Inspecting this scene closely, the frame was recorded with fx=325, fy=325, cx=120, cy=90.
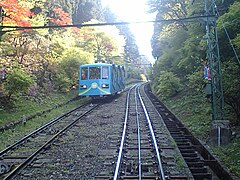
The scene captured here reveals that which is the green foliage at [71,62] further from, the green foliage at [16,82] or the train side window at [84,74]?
the green foliage at [16,82]

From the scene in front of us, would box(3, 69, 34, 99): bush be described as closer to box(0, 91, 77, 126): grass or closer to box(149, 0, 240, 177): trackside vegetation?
box(0, 91, 77, 126): grass

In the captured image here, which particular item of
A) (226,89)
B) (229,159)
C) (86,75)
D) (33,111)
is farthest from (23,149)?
(86,75)

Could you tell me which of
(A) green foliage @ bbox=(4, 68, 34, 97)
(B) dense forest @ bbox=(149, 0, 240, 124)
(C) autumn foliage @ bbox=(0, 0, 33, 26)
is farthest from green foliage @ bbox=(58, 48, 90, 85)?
(A) green foliage @ bbox=(4, 68, 34, 97)

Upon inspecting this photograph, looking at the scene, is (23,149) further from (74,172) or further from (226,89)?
(226,89)

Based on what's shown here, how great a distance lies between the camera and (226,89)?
34.0ft

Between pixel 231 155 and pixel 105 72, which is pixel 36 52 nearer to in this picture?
pixel 105 72

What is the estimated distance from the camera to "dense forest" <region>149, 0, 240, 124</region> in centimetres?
1063

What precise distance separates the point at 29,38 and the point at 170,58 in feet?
42.9

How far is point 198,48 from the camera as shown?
15.9 metres

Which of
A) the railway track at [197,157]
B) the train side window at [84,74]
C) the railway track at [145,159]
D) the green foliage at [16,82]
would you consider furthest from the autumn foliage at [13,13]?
the railway track at [197,157]

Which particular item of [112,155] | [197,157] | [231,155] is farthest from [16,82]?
[231,155]

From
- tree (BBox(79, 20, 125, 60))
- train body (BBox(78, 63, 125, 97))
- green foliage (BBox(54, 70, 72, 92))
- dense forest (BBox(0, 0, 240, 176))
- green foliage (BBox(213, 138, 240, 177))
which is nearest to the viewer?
green foliage (BBox(213, 138, 240, 177))

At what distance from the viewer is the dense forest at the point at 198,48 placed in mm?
10633

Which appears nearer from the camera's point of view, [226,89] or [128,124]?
[226,89]
